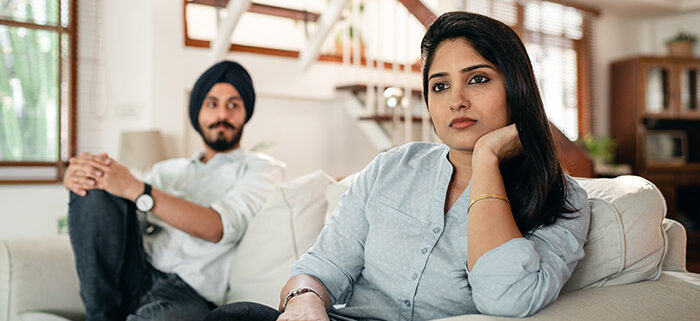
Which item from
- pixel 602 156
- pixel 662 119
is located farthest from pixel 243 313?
pixel 662 119

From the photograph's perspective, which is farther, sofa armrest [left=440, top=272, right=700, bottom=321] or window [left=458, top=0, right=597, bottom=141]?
window [left=458, top=0, right=597, bottom=141]

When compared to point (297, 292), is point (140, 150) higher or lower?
higher

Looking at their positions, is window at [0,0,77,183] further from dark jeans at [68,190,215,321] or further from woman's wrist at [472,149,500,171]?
woman's wrist at [472,149,500,171]

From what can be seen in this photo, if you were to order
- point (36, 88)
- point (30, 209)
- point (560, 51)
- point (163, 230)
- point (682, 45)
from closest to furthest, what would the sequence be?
point (163, 230) → point (30, 209) → point (36, 88) → point (682, 45) → point (560, 51)

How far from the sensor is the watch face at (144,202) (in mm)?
1884

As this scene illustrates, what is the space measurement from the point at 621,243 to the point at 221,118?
1.46 metres

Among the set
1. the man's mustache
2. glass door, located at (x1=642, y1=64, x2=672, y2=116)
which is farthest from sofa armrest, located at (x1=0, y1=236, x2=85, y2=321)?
glass door, located at (x1=642, y1=64, x2=672, y2=116)

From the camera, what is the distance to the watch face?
1.88 m

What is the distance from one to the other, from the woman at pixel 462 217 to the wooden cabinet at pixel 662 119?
542 cm

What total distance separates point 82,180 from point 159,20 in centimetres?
247

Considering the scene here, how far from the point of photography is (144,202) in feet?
6.19

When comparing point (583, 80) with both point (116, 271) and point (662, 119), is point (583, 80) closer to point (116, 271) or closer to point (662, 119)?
point (662, 119)

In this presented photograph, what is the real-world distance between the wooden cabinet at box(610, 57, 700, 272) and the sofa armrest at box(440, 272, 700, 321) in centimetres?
526

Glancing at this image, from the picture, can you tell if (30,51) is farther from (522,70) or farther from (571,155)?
(522,70)
